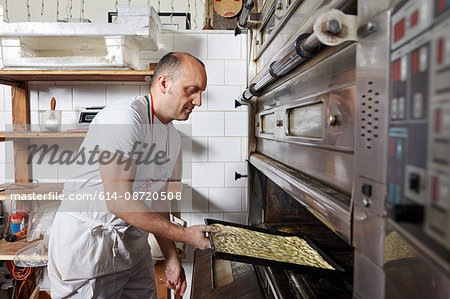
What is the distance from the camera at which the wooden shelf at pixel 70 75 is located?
2184mm

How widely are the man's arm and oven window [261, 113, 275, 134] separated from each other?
53 centimetres

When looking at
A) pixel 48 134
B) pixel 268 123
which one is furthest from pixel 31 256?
pixel 268 123

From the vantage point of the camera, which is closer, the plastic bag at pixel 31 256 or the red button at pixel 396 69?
the red button at pixel 396 69

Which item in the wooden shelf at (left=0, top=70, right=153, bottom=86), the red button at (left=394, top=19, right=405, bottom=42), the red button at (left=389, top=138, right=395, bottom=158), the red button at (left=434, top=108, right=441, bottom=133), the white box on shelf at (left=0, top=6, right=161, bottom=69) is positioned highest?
the white box on shelf at (left=0, top=6, right=161, bottom=69)

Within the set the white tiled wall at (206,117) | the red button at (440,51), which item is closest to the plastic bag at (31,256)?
the white tiled wall at (206,117)

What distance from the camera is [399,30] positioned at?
499mm

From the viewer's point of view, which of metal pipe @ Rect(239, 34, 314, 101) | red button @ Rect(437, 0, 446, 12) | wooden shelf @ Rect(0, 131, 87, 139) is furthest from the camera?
wooden shelf @ Rect(0, 131, 87, 139)

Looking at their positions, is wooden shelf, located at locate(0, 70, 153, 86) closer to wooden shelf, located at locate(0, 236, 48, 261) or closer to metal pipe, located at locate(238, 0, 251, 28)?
metal pipe, located at locate(238, 0, 251, 28)

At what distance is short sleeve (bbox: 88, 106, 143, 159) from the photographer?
1.42 m

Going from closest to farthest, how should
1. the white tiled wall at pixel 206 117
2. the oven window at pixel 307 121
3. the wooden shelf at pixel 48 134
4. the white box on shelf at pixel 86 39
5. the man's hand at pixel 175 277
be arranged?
the oven window at pixel 307 121, the man's hand at pixel 175 277, the white box on shelf at pixel 86 39, the wooden shelf at pixel 48 134, the white tiled wall at pixel 206 117

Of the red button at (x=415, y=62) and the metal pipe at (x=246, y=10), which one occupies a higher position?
the metal pipe at (x=246, y=10)

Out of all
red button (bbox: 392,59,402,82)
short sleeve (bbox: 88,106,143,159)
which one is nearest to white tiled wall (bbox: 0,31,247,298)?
short sleeve (bbox: 88,106,143,159)

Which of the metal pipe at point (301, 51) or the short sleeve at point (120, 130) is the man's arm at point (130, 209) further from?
the metal pipe at point (301, 51)

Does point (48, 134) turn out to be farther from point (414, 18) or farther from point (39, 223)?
point (414, 18)
